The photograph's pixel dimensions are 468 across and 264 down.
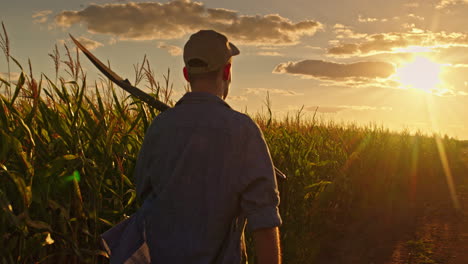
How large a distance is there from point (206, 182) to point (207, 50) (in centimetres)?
59

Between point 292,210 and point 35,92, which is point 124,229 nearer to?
point 35,92

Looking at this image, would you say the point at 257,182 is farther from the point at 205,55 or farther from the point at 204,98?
the point at 205,55

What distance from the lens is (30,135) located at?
9.76 feet

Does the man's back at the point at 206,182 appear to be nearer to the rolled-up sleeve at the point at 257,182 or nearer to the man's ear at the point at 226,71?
the rolled-up sleeve at the point at 257,182

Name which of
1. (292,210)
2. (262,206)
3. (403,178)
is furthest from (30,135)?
(403,178)

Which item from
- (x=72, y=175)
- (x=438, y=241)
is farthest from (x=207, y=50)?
(x=438, y=241)

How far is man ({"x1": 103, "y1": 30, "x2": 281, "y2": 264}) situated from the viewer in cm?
199

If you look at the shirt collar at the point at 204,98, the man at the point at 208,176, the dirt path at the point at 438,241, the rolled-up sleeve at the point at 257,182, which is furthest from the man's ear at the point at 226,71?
the dirt path at the point at 438,241

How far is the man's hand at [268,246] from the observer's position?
6.42 feet

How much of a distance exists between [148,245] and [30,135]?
129 cm

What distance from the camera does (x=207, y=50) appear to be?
2.07 m

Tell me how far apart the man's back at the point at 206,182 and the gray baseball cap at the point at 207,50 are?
0.13 metres

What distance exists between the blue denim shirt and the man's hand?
0.05 metres

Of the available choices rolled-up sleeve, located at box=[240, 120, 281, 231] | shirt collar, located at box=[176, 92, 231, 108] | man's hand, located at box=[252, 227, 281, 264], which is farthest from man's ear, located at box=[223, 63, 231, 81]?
man's hand, located at box=[252, 227, 281, 264]
